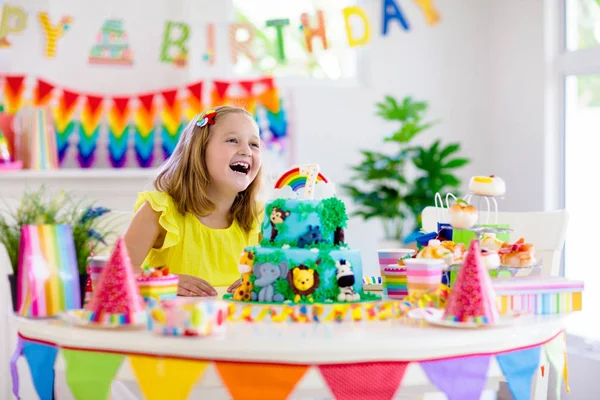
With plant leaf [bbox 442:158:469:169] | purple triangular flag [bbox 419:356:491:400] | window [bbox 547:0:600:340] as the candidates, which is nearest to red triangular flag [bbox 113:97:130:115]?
plant leaf [bbox 442:158:469:169]

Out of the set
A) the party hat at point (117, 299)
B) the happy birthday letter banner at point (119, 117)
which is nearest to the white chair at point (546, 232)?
the party hat at point (117, 299)

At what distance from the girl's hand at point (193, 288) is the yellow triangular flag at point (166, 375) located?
570 millimetres

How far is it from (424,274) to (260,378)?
49 cm

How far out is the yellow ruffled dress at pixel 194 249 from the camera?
7.57ft

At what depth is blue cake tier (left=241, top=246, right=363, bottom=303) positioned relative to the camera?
63.1 inches

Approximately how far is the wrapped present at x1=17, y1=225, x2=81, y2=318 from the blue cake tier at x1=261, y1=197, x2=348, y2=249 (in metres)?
0.43

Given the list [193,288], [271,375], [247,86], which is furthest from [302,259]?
Answer: [247,86]

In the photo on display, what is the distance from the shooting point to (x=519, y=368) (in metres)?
1.34

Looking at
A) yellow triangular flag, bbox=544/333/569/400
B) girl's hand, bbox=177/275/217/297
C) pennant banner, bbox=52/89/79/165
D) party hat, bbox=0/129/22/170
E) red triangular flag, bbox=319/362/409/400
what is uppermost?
pennant banner, bbox=52/89/79/165

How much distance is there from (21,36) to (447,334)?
3388 mm

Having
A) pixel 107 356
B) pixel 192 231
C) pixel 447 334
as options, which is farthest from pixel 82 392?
pixel 192 231

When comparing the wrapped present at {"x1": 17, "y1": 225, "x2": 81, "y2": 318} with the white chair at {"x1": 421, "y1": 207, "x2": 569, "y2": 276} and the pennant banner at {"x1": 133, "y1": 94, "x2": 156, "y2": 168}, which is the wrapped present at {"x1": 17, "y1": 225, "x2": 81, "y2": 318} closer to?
the white chair at {"x1": 421, "y1": 207, "x2": 569, "y2": 276}

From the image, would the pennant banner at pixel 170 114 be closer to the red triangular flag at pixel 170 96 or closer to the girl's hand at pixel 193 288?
the red triangular flag at pixel 170 96

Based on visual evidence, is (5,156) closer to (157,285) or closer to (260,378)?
(157,285)
